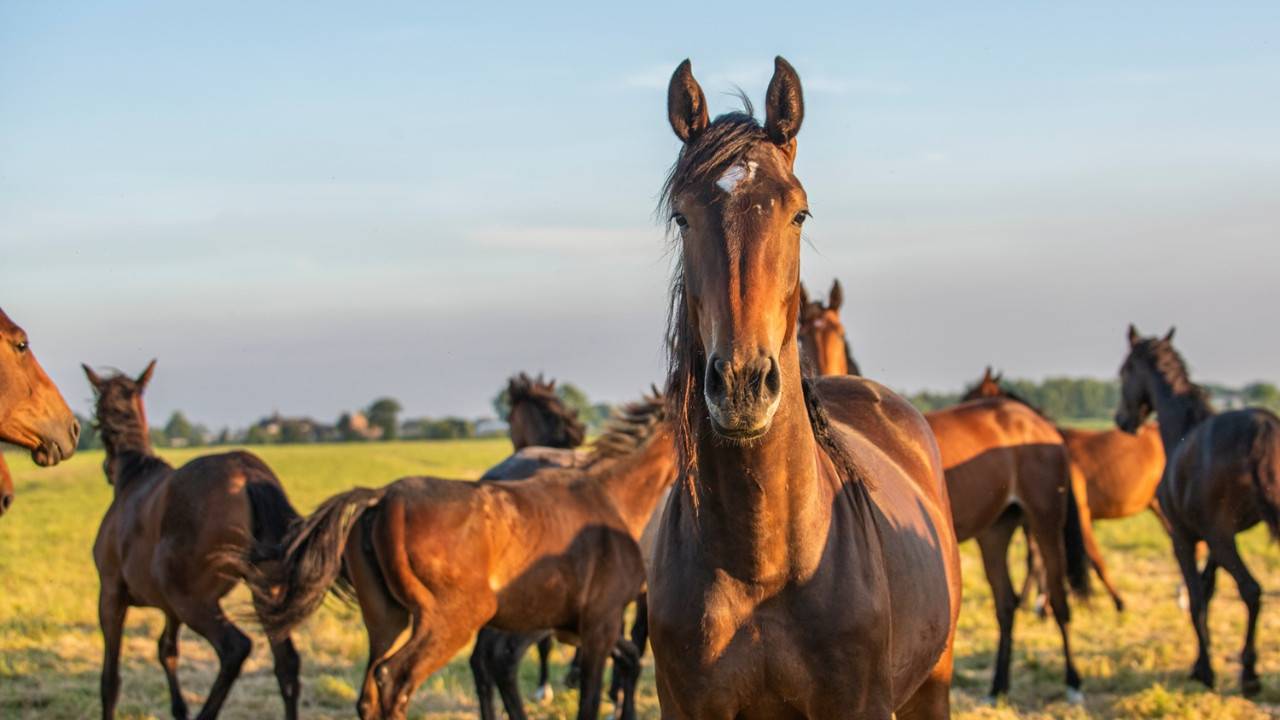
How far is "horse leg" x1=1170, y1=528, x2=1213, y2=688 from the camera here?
8688mm

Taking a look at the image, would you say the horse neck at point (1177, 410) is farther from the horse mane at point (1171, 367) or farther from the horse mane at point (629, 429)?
the horse mane at point (629, 429)

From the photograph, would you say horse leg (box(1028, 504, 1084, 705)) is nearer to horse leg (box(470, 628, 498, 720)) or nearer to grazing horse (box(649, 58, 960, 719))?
horse leg (box(470, 628, 498, 720))

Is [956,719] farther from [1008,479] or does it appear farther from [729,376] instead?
[729,376]

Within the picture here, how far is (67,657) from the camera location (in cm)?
1040

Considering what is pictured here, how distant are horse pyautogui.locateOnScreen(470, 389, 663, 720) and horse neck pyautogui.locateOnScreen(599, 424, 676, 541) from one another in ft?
0.42

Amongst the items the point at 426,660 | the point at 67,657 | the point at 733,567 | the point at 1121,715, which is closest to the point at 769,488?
the point at 733,567

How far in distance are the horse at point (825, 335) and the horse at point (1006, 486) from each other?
0.01 m

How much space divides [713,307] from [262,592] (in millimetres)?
4956

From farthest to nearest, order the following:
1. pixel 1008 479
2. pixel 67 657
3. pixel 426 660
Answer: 1. pixel 67 657
2. pixel 1008 479
3. pixel 426 660

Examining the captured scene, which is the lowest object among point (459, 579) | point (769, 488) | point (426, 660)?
point (426, 660)

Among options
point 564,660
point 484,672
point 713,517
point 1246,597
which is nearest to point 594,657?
point 484,672

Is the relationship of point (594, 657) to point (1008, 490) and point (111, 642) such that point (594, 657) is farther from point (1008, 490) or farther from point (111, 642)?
point (1008, 490)

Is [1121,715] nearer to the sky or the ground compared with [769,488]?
nearer to the ground

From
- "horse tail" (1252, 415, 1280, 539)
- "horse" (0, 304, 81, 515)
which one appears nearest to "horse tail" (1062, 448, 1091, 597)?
"horse tail" (1252, 415, 1280, 539)
